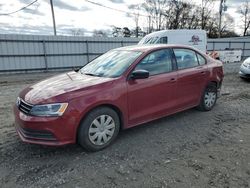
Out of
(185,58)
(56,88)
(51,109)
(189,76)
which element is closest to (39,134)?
(51,109)

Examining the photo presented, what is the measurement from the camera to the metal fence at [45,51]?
41.8ft

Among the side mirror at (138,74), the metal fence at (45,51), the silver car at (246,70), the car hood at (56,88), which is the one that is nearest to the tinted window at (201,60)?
the side mirror at (138,74)

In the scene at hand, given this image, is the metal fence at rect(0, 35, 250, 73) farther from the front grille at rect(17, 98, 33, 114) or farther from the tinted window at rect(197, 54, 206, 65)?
the tinted window at rect(197, 54, 206, 65)

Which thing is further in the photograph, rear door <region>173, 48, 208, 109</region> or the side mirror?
rear door <region>173, 48, 208, 109</region>

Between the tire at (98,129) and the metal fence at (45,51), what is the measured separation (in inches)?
460

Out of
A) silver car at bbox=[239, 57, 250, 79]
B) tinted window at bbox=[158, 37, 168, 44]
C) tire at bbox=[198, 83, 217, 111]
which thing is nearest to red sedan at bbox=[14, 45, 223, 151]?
tire at bbox=[198, 83, 217, 111]

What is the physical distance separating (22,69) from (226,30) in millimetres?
50787

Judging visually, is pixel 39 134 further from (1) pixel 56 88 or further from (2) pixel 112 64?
(2) pixel 112 64

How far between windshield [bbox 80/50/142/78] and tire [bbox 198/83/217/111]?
2.06 metres

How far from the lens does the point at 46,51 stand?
13.8 metres

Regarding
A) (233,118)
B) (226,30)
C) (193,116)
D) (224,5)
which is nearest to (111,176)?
(193,116)

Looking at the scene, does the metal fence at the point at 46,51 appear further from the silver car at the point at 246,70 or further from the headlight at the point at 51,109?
the headlight at the point at 51,109

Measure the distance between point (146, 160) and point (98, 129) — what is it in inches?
33.3

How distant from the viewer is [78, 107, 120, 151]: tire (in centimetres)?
313
